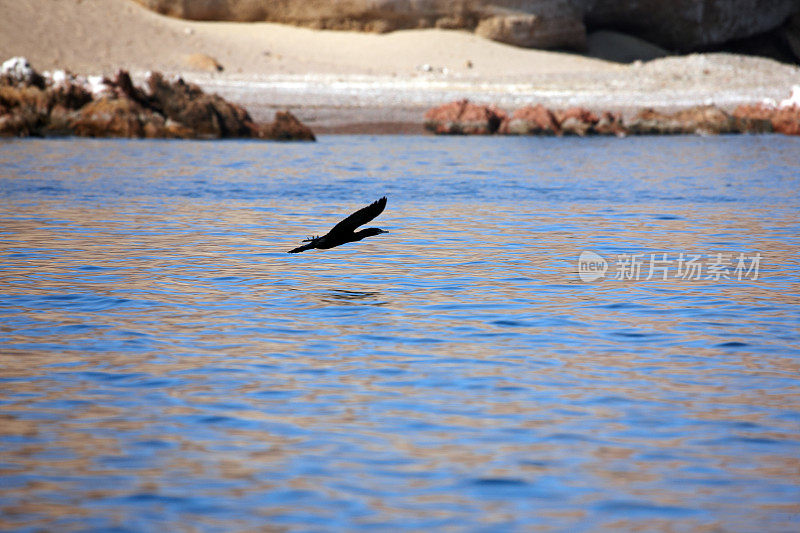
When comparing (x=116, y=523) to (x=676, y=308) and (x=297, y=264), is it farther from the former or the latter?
(x=297, y=264)

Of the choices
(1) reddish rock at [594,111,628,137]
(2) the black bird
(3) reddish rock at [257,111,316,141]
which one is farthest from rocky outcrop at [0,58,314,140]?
(2) the black bird

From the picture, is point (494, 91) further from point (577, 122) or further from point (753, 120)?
point (753, 120)

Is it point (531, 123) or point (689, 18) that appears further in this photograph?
point (689, 18)

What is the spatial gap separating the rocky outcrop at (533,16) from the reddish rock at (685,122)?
25199 millimetres

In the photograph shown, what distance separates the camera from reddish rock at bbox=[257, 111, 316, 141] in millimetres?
37750

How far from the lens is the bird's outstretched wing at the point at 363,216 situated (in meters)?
8.89

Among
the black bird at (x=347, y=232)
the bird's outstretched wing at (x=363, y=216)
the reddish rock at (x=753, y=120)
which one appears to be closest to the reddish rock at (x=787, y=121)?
the reddish rock at (x=753, y=120)

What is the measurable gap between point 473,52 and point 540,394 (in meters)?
60.7

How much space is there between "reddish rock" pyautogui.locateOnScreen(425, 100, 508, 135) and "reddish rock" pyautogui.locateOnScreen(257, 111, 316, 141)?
260 inches

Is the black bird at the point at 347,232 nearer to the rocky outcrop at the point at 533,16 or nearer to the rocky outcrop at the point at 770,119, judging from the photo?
the rocky outcrop at the point at 770,119

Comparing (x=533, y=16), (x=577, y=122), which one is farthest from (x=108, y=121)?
(x=533, y=16)

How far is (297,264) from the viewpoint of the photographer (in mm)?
13336

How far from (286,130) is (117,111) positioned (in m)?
5.54

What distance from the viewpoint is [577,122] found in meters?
42.8
